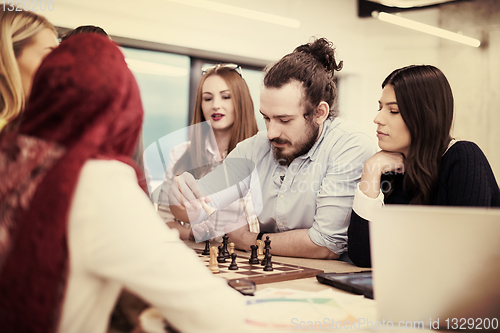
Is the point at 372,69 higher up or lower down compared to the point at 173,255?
higher up

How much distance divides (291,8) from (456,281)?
16.5ft

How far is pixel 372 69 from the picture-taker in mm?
5836

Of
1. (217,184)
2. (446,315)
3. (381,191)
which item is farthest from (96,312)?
(217,184)

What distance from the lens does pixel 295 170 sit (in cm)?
211

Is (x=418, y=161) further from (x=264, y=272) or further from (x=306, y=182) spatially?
(x=264, y=272)

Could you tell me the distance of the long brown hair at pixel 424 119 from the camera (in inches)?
64.1

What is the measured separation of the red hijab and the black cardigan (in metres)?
1.16

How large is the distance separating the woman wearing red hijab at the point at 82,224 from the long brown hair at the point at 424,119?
1227mm

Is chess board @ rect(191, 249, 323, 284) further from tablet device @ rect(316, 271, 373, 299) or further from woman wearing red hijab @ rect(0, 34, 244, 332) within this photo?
woman wearing red hijab @ rect(0, 34, 244, 332)

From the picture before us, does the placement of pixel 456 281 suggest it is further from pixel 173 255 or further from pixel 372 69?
pixel 372 69

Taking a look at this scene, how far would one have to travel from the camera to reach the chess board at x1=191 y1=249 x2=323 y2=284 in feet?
3.99

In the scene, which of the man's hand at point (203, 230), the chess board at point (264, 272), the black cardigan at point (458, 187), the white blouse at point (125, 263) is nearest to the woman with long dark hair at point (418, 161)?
the black cardigan at point (458, 187)

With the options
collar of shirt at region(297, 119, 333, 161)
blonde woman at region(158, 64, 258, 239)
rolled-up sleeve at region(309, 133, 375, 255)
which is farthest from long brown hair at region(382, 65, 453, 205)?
blonde woman at region(158, 64, 258, 239)

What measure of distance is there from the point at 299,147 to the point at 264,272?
962mm
